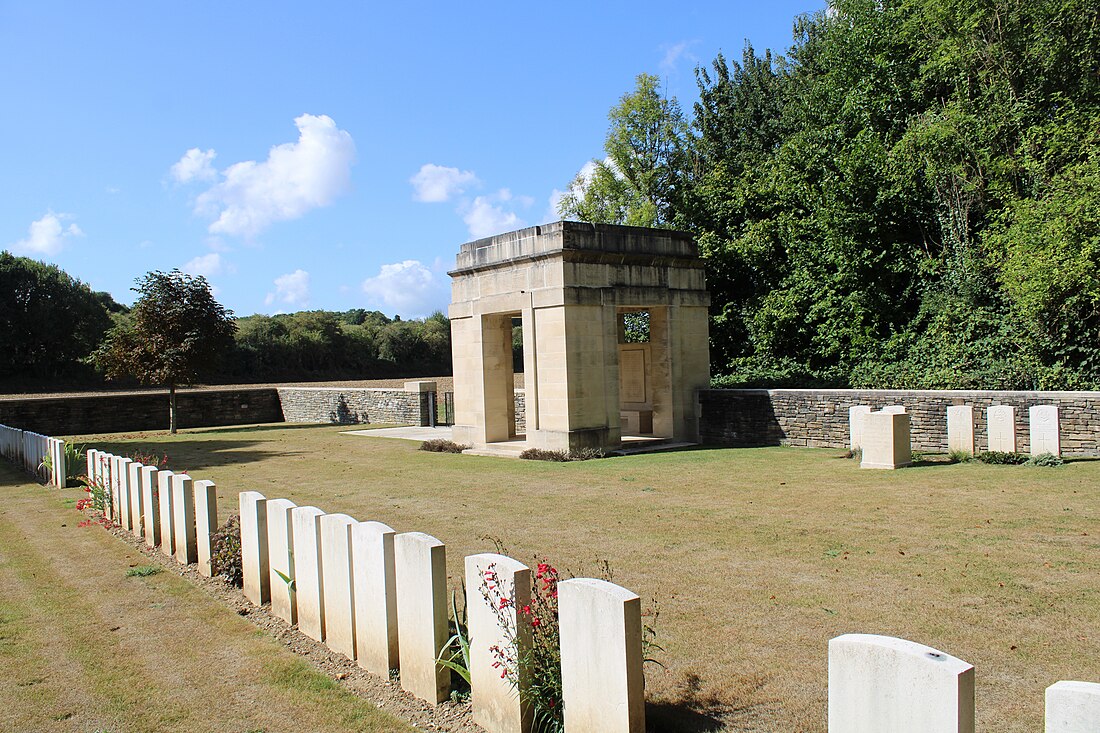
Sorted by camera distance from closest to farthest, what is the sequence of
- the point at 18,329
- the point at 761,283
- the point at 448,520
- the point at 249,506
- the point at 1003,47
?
the point at 249,506 < the point at 448,520 < the point at 1003,47 < the point at 761,283 < the point at 18,329

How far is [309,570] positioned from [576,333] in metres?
10.8

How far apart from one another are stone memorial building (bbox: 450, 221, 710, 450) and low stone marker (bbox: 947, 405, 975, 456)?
572cm

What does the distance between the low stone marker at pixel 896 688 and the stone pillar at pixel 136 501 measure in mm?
8018

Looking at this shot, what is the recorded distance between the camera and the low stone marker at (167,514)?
25.8 ft

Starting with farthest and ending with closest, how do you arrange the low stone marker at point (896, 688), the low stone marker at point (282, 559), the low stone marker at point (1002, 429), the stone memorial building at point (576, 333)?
the stone memorial building at point (576, 333) → the low stone marker at point (1002, 429) → the low stone marker at point (282, 559) → the low stone marker at point (896, 688)

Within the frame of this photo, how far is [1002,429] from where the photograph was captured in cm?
1230

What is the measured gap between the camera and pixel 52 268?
150ft

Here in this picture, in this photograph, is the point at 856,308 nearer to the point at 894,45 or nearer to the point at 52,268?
the point at 894,45

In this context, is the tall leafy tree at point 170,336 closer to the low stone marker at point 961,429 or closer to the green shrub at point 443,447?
the green shrub at point 443,447

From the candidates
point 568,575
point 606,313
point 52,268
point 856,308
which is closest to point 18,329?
point 52,268

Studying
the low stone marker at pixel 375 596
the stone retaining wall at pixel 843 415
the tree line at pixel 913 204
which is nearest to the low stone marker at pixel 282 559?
the low stone marker at pixel 375 596

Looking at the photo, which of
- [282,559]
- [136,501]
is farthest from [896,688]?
[136,501]

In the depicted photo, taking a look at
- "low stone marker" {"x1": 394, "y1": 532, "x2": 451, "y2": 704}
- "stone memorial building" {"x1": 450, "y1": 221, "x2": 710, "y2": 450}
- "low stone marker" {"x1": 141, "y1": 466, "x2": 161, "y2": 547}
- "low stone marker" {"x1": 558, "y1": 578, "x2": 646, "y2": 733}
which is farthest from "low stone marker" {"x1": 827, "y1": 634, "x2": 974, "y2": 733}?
"stone memorial building" {"x1": 450, "y1": 221, "x2": 710, "y2": 450}

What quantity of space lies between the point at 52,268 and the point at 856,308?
147 feet
